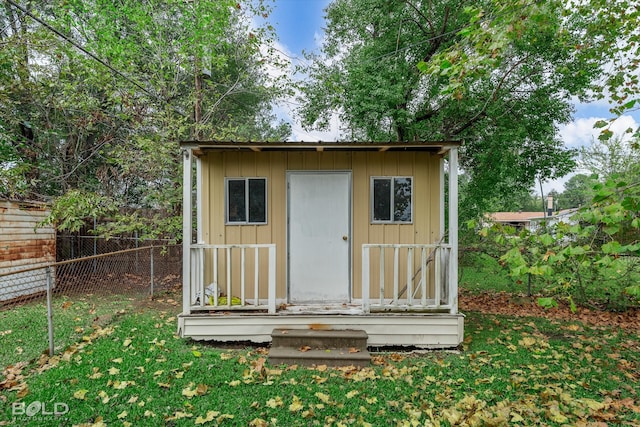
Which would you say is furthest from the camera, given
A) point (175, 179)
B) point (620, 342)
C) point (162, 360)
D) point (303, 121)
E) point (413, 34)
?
point (303, 121)

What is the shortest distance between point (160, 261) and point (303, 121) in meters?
5.43

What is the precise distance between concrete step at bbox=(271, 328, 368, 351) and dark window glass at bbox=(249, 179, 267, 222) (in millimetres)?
1708

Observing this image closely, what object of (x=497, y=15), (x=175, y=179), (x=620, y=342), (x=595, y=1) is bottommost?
(x=620, y=342)

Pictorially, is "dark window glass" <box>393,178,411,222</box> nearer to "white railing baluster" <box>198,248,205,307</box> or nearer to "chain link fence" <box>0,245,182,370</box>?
"white railing baluster" <box>198,248,205,307</box>

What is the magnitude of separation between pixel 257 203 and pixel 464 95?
17.1 feet

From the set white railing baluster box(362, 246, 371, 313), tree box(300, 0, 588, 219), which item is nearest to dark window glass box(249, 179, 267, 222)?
white railing baluster box(362, 246, 371, 313)

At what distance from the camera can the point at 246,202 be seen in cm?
497

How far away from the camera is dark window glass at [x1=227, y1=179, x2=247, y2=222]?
16.3 feet

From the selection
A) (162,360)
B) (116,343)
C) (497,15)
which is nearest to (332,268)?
(162,360)

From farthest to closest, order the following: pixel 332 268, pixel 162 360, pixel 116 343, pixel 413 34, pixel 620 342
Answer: pixel 413 34 < pixel 332 268 < pixel 620 342 < pixel 116 343 < pixel 162 360

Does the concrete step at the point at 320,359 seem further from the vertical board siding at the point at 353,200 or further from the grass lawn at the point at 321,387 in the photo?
the vertical board siding at the point at 353,200

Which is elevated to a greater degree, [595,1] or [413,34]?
[413,34]

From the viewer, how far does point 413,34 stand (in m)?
8.66

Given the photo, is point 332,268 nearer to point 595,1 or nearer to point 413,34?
point 595,1
